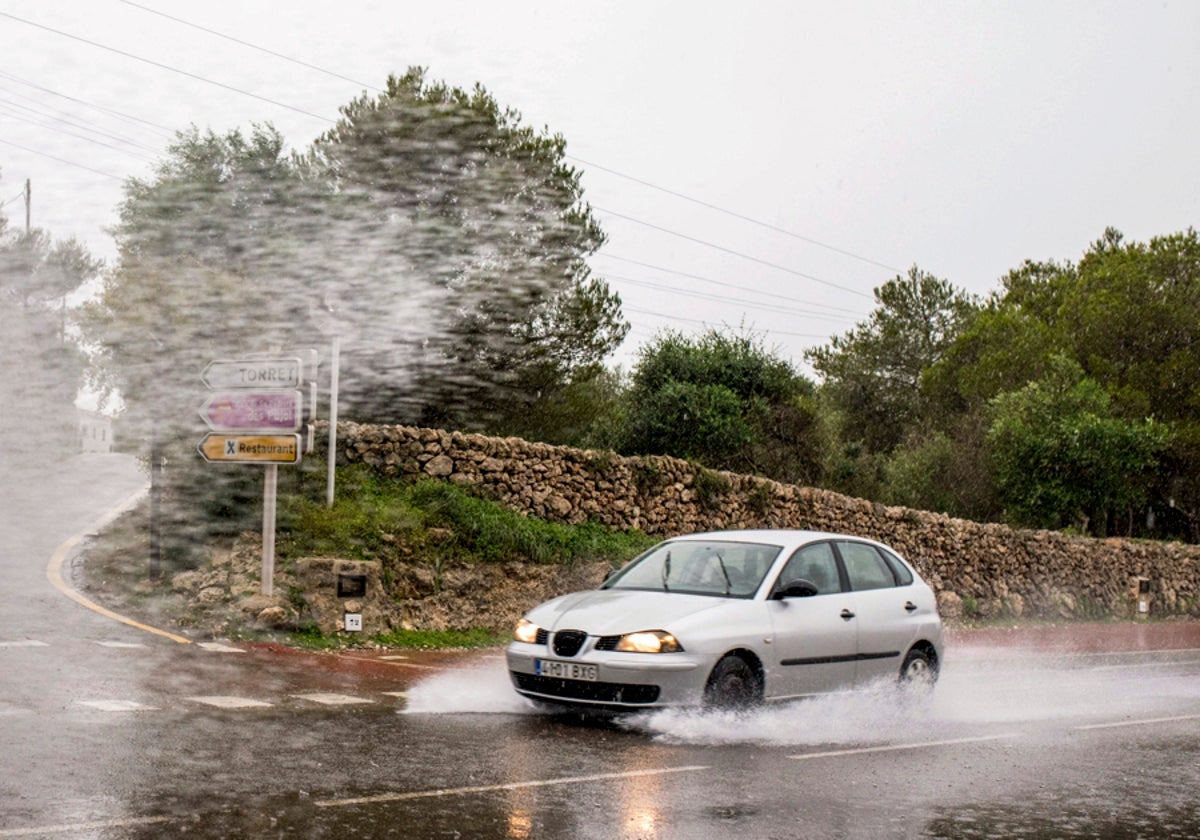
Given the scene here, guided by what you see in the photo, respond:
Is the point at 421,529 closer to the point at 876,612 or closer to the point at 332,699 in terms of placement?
the point at 332,699

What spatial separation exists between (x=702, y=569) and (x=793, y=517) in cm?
1325

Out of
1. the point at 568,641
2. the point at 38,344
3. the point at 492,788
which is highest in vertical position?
the point at 38,344

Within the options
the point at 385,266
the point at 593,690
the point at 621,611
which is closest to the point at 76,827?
the point at 593,690

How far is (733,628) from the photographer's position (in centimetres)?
927

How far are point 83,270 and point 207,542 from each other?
7135 mm

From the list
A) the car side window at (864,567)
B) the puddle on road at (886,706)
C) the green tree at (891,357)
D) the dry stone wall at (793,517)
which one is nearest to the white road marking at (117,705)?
the puddle on road at (886,706)

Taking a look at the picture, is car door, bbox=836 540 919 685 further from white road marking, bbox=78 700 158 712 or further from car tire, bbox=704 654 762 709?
white road marking, bbox=78 700 158 712

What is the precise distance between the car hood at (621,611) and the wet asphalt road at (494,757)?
683mm

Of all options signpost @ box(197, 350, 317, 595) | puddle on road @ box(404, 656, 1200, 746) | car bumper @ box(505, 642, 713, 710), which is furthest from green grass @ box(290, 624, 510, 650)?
car bumper @ box(505, 642, 713, 710)

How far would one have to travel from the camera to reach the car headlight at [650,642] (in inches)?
351

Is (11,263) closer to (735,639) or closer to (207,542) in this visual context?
(207,542)

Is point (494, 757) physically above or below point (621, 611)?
below

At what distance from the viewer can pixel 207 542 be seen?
16.0 meters

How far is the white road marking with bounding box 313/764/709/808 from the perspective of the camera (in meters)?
6.29
